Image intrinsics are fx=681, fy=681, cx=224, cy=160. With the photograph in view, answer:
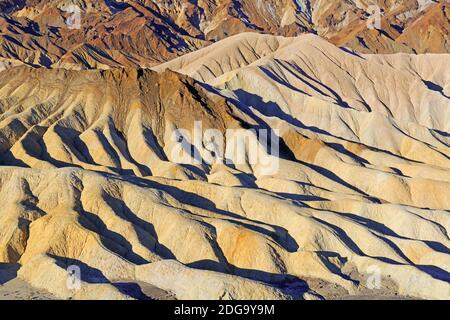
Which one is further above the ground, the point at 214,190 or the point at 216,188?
the point at 216,188

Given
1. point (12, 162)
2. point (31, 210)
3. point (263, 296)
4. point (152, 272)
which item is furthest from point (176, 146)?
point (263, 296)

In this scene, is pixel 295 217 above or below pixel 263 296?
above

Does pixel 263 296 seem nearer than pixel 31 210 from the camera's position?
→ Yes

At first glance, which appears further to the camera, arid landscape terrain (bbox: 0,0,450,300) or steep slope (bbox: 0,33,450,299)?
steep slope (bbox: 0,33,450,299)

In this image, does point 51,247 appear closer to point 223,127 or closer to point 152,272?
point 152,272
